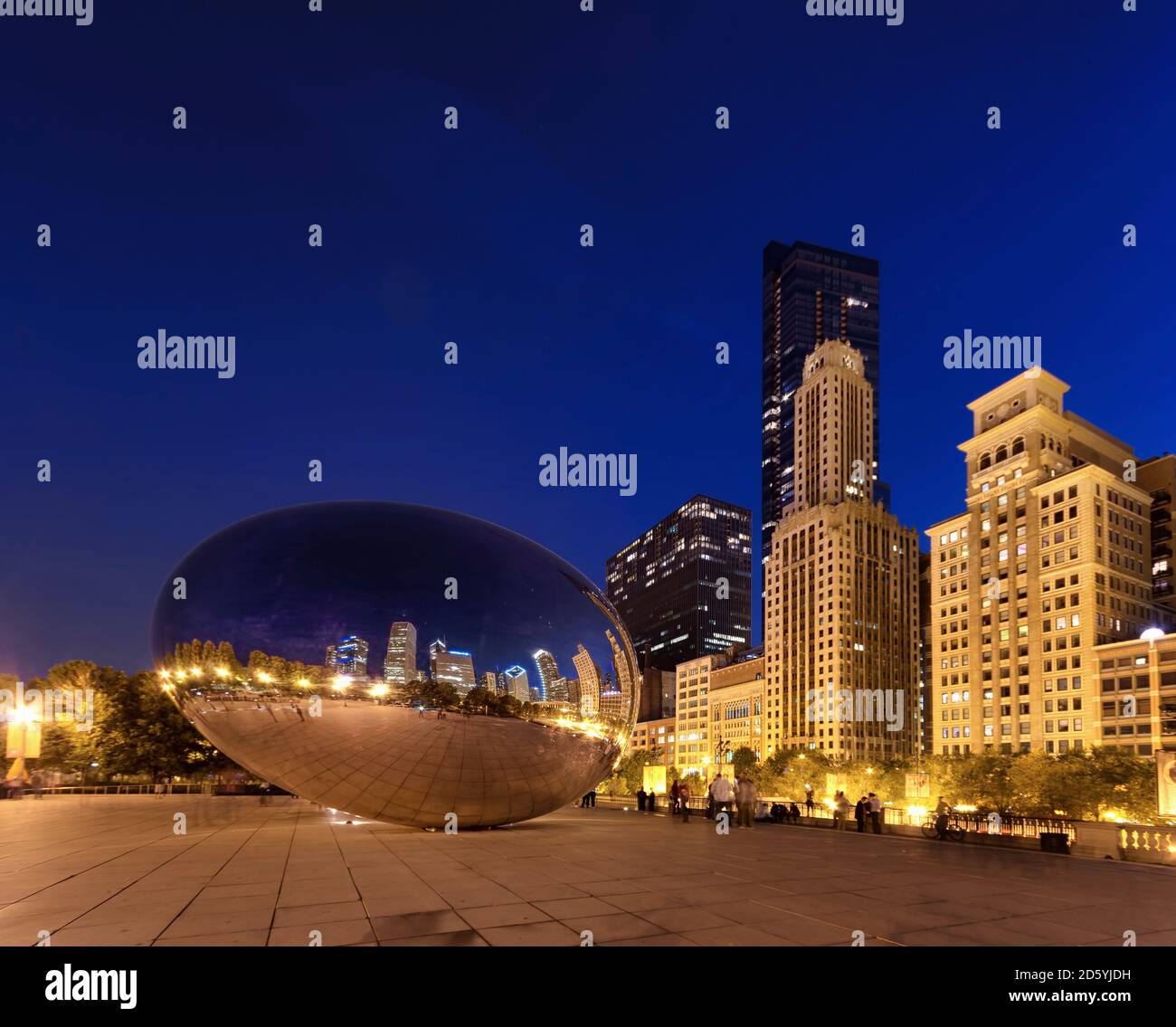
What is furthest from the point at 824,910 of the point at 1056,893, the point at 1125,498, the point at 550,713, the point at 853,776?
the point at 1125,498

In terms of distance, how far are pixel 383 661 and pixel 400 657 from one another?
1.03 ft

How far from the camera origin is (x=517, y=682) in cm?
1516

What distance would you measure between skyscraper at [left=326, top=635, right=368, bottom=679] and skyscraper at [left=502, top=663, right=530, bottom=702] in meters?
2.54

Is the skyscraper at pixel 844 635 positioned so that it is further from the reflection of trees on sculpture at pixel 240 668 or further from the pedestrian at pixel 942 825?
the reflection of trees on sculpture at pixel 240 668

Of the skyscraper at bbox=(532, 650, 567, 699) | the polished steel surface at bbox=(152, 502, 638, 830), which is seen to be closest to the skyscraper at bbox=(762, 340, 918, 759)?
the polished steel surface at bbox=(152, 502, 638, 830)

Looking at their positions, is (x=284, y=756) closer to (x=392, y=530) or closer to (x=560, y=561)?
(x=392, y=530)

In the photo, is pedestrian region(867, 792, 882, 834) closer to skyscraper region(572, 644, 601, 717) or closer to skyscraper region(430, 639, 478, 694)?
skyscraper region(572, 644, 601, 717)

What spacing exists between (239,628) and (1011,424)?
469 feet

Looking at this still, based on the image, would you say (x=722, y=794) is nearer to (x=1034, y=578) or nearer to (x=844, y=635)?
(x=1034, y=578)

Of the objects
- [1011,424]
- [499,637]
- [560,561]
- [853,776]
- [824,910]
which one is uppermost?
[1011,424]

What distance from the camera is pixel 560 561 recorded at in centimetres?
1841

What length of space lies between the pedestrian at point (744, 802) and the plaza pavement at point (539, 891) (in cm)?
587

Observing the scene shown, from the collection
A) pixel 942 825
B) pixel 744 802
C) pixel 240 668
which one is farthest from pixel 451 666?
pixel 942 825

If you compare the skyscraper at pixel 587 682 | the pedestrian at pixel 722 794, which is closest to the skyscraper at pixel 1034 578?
the pedestrian at pixel 722 794
